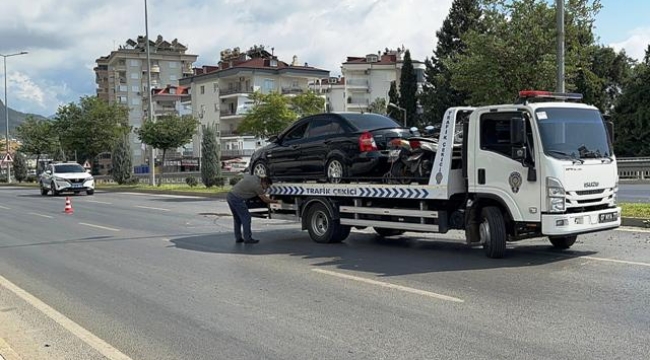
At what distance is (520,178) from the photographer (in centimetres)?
943

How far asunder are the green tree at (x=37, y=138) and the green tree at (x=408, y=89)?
38.6m

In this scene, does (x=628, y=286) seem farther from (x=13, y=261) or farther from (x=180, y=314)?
(x=13, y=261)

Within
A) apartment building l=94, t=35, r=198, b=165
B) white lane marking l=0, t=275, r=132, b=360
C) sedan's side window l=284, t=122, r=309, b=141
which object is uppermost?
apartment building l=94, t=35, r=198, b=165

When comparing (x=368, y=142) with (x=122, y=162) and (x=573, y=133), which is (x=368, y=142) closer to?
(x=573, y=133)

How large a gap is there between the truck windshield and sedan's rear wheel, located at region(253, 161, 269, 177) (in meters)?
6.79

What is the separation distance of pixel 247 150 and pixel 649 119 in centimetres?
4982

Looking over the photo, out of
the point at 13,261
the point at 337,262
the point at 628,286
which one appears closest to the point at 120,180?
the point at 13,261

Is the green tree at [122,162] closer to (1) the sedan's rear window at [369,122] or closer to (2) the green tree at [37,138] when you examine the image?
(2) the green tree at [37,138]

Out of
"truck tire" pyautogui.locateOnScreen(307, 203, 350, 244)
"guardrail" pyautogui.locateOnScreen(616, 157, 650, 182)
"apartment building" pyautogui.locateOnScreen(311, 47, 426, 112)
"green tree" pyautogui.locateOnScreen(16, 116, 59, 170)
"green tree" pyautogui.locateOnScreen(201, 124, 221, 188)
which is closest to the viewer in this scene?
"truck tire" pyautogui.locateOnScreen(307, 203, 350, 244)

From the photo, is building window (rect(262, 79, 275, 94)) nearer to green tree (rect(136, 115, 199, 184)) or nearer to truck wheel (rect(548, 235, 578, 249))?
green tree (rect(136, 115, 199, 184))

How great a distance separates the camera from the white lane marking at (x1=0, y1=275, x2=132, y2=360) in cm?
599

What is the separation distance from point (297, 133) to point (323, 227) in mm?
2203

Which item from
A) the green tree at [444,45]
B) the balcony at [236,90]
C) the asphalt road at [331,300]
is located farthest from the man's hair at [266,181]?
the balcony at [236,90]

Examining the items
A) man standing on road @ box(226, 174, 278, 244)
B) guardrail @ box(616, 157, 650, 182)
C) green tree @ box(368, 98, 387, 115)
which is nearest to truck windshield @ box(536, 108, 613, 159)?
man standing on road @ box(226, 174, 278, 244)
